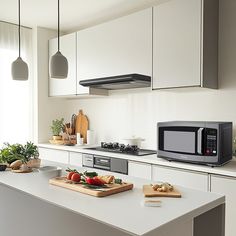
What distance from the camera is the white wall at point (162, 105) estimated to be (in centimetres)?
283

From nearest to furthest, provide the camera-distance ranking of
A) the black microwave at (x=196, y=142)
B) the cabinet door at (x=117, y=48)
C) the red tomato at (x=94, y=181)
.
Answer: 1. the red tomato at (x=94, y=181)
2. the black microwave at (x=196, y=142)
3. the cabinet door at (x=117, y=48)

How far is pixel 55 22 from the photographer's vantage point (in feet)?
13.2

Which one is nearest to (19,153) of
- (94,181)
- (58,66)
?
(58,66)

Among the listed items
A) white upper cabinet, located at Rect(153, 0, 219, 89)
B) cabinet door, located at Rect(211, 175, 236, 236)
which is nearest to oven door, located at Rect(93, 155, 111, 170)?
white upper cabinet, located at Rect(153, 0, 219, 89)

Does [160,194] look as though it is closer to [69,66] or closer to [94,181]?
[94,181]

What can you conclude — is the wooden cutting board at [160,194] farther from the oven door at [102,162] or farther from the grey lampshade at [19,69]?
the oven door at [102,162]

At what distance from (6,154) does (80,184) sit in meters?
0.94

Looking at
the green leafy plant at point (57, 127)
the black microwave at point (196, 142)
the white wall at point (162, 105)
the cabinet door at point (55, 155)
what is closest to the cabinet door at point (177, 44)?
the white wall at point (162, 105)

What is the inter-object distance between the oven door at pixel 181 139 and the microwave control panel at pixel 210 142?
42 millimetres

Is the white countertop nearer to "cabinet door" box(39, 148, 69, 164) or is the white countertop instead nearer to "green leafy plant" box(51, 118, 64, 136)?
"cabinet door" box(39, 148, 69, 164)

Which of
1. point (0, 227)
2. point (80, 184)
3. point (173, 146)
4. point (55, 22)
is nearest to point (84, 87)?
point (55, 22)

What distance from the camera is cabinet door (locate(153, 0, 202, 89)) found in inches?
105

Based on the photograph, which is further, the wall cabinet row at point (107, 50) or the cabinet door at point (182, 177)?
the wall cabinet row at point (107, 50)

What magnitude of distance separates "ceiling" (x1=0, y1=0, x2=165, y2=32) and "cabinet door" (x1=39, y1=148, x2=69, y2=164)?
1.78 metres
